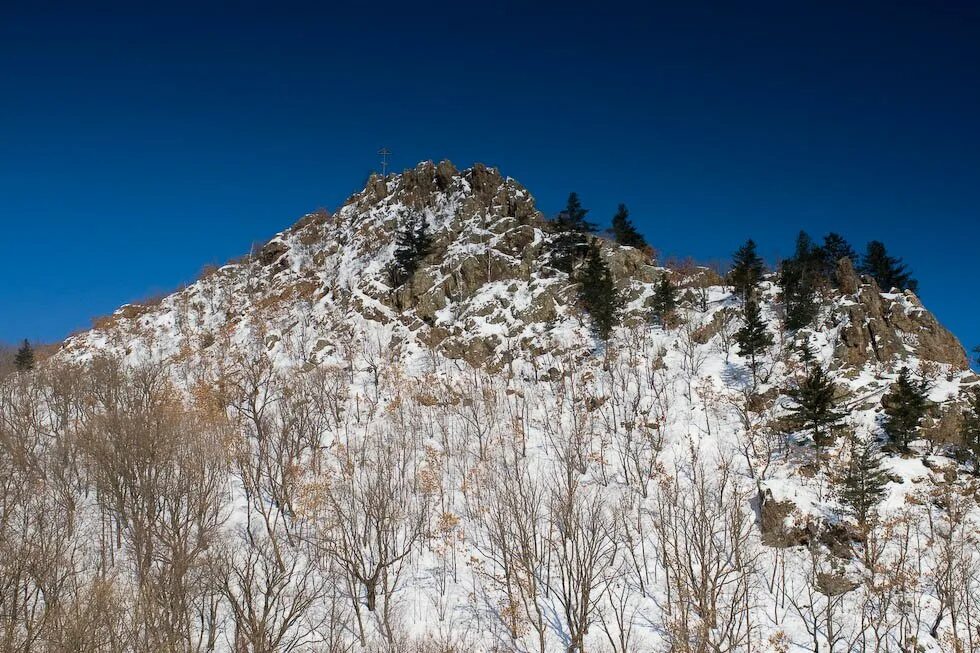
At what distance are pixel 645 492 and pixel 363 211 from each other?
228 ft

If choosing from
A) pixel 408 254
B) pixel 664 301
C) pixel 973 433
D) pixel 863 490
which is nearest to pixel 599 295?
pixel 664 301

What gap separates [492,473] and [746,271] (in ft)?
131

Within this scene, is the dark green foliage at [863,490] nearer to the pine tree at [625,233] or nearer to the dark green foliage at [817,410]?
the dark green foliage at [817,410]

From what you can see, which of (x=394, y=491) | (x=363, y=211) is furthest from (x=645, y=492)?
(x=363, y=211)

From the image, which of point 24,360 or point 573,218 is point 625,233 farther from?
point 24,360

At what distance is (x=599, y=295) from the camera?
187 ft

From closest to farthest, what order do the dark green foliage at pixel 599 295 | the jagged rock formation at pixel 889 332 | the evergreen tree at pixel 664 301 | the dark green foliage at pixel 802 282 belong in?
the jagged rock formation at pixel 889 332 < the dark green foliage at pixel 802 282 < the dark green foliage at pixel 599 295 < the evergreen tree at pixel 664 301

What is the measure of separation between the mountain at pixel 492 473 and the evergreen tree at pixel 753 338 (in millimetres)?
725

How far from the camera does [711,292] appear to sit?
61062 mm

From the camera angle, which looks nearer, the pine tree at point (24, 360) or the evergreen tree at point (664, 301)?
the evergreen tree at point (664, 301)

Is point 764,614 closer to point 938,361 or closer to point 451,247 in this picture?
point 938,361

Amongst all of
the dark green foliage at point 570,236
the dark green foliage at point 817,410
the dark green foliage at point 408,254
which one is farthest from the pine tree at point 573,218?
the dark green foliage at point 817,410

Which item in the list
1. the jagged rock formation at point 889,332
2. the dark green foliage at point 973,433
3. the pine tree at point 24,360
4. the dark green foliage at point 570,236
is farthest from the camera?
the dark green foliage at point 570,236

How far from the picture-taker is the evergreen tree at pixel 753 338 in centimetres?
4712
